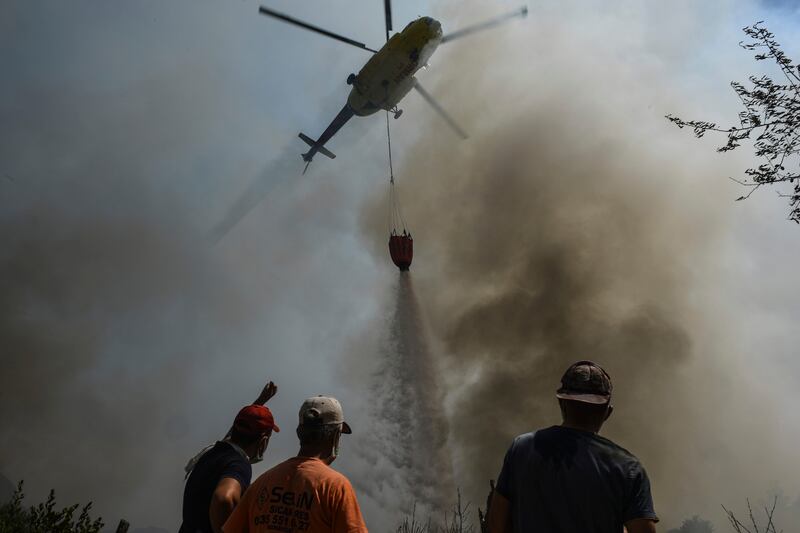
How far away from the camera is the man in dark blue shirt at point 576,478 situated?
3.40 metres

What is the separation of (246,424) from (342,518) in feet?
4.73

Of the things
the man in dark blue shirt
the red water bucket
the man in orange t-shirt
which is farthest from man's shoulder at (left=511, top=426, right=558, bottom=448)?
the red water bucket

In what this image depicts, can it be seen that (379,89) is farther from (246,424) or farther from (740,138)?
(246,424)

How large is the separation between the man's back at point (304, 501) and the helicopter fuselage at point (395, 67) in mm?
24222

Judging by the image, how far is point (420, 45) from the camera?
25.6 m

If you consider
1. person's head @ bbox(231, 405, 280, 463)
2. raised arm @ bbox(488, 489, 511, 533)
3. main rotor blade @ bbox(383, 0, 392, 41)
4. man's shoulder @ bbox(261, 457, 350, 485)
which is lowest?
raised arm @ bbox(488, 489, 511, 533)

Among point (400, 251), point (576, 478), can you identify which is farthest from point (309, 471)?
point (400, 251)

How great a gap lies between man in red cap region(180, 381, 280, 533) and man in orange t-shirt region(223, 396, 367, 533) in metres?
0.35

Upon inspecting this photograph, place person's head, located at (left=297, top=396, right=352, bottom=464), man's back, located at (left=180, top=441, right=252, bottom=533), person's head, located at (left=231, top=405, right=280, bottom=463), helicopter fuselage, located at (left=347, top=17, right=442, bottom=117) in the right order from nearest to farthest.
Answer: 1. person's head, located at (left=297, top=396, right=352, bottom=464)
2. man's back, located at (left=180, top=441, right=252, bottom=533)
3. person's head, located at (left=231, top=405, right=280, bottom=463)
4. helicopter fuselage, located at (left=347, top=17, right=442, bottom=117)

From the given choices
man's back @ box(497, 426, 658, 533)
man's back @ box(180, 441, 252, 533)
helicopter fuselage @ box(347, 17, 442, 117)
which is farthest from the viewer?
helicopter fuselage @ box(347, 17, 442, 117)

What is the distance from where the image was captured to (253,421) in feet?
15.8

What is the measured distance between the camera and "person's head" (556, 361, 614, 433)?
12.0 ft

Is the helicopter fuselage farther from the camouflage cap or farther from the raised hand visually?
the camouflage cap

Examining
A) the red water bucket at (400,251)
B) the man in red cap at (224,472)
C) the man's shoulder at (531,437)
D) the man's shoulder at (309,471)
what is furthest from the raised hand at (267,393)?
the red water bucket at (400,251)
